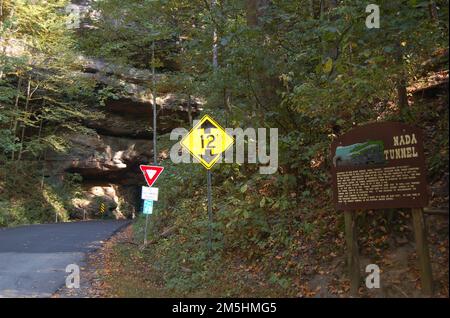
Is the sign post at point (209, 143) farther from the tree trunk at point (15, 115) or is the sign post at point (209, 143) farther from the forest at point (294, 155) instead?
the tree trunk at point (15, 115)

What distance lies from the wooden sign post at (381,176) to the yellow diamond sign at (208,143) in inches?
132

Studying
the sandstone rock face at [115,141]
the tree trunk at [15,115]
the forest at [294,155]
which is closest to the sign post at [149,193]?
the forest at [294,155]

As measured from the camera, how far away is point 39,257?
1125cm

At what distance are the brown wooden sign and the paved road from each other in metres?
5.93

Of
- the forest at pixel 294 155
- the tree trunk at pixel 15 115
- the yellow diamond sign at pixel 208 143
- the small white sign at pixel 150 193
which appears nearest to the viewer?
the forest at pixel 294 155

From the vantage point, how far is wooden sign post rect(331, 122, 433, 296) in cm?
539

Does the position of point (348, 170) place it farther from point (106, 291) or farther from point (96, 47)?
point (96, 47)

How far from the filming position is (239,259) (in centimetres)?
881

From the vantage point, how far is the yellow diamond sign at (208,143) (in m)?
9.35

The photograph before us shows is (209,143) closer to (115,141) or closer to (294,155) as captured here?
(294,155)

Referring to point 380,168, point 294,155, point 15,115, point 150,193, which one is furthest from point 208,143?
point 15,115

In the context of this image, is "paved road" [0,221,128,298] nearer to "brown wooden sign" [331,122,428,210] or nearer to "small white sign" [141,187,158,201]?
"small white sign" [141,187,158,201]

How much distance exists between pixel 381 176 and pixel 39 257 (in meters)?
9.56

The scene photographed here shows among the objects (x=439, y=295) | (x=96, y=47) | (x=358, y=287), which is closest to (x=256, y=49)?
(x=358, y=287)
